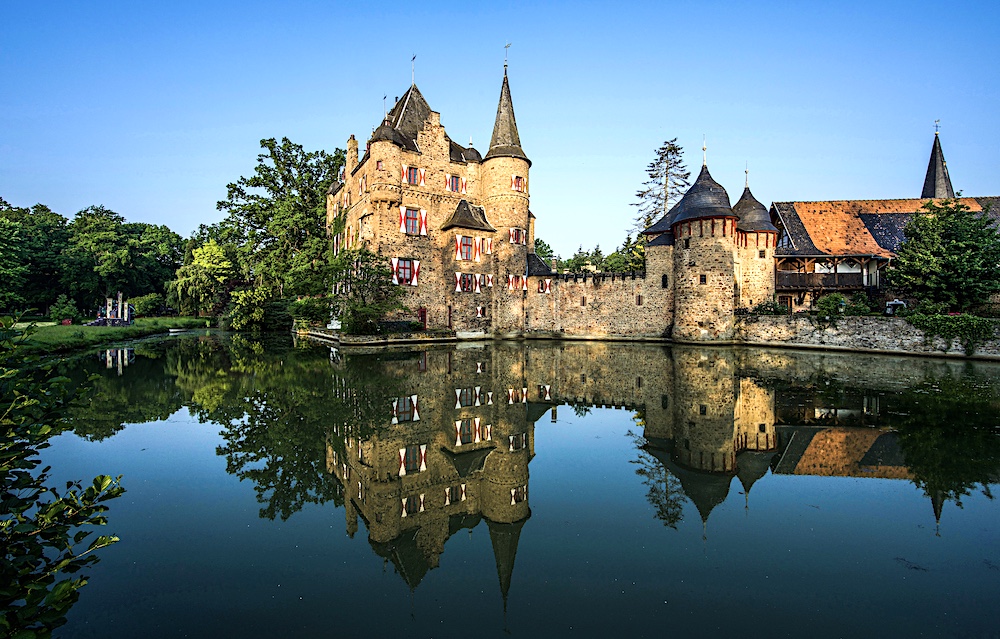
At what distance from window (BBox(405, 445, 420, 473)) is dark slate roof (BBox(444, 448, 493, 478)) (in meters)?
0.43

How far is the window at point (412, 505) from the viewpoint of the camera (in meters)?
5.46

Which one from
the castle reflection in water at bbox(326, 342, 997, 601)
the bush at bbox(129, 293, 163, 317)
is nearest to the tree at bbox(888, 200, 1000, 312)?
the castle reflection in water at bbox(326, 342, 997, 601)

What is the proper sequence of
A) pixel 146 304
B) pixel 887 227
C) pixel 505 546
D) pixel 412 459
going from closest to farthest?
pixel 505 546, pixel 412 459, pixel 887 227, pixel 146 304

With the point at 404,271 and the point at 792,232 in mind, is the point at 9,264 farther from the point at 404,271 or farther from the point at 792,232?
the point at 792,232

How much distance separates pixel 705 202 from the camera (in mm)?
26469

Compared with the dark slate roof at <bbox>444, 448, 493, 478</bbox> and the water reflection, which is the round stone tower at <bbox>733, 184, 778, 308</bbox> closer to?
the water reflection

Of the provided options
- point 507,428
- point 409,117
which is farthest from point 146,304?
point 507,428

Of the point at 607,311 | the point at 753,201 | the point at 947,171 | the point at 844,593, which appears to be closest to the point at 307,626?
the point at 844,593

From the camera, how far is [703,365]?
17.5 m

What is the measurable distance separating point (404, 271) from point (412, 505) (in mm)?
23672

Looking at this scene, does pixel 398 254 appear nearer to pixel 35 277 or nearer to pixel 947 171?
pixel 35 277

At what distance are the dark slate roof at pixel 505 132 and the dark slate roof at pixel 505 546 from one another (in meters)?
27.3

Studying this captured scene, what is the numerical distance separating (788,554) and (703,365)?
13.7m

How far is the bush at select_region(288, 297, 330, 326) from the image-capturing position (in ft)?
102
